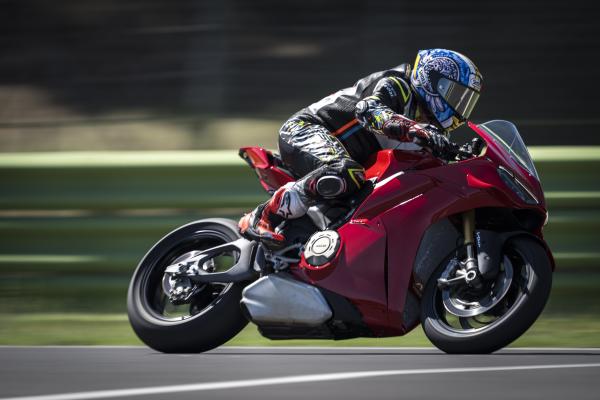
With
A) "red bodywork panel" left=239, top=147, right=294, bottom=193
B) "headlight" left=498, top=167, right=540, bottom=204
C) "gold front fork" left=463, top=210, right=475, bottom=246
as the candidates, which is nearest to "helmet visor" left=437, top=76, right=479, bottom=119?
"headlight" left=498, top=167, right=540, bottom=204

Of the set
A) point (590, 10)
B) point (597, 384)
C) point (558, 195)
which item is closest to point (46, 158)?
point (558, 195)

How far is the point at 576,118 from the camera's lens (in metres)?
12.4

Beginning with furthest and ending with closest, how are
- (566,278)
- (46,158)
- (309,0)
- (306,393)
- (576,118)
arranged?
(309,0) → (576,118) → (46,158) → (566,278) → (306,393)

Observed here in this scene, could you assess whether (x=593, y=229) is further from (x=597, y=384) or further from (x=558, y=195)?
(x=597, y=384)

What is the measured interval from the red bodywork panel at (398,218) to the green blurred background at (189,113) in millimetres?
1197

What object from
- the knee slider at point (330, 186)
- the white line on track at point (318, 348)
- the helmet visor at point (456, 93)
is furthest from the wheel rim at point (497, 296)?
the helmet visor at point (456, 93)

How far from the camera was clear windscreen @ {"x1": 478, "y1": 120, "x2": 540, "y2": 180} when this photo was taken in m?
6.36

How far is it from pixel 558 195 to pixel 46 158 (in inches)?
146

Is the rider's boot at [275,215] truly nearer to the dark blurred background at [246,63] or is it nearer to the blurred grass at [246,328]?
the blurred grass at [246,328]

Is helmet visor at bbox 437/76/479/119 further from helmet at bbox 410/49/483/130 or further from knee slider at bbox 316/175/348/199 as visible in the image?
knee slider at bbox 316/175/348/199

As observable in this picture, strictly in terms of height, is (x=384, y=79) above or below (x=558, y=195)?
above

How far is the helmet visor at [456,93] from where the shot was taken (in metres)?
6.58

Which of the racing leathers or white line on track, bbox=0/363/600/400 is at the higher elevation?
the racing leathers

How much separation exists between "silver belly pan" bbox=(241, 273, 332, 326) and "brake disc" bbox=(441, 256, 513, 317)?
663mm
